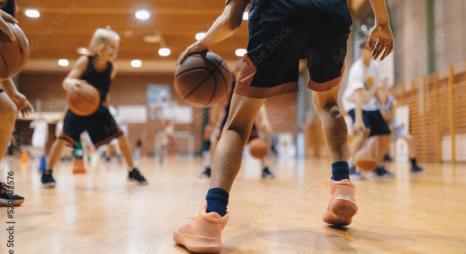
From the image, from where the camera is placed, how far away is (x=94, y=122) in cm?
459

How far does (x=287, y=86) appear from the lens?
193 cm

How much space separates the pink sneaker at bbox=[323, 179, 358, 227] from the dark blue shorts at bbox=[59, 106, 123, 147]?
3.03 metres

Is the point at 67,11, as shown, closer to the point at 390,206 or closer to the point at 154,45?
the point at 154,45

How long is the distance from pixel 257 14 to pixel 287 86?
33 centimetres

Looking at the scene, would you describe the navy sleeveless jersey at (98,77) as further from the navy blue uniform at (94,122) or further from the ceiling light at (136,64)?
the ceiling light at (136,64)

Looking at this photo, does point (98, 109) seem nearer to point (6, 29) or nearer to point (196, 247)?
point (6, 29)

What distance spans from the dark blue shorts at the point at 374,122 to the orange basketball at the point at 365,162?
0.56 metres

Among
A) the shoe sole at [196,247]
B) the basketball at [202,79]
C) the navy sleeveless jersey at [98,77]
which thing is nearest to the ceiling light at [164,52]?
the navy sleeveless jersey at [98,77]

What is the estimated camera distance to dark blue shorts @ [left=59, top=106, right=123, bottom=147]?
456 centimetres

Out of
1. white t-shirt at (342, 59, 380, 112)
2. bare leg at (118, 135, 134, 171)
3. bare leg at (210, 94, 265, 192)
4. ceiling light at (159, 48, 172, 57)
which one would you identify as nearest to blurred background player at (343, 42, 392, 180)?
white t-shirt at (342, 59, 380, 112)

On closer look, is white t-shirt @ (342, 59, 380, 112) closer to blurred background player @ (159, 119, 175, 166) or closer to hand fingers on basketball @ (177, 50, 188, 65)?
hand fingers on basketball @ (177, 50, 188, 65)

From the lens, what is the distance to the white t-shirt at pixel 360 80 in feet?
17.4

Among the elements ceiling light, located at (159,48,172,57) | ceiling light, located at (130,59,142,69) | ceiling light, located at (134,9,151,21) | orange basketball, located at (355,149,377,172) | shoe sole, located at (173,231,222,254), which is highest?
ceiling light, located at (130,59,142,69)

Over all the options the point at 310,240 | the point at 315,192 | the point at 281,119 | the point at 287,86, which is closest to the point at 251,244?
the point at 310,240
